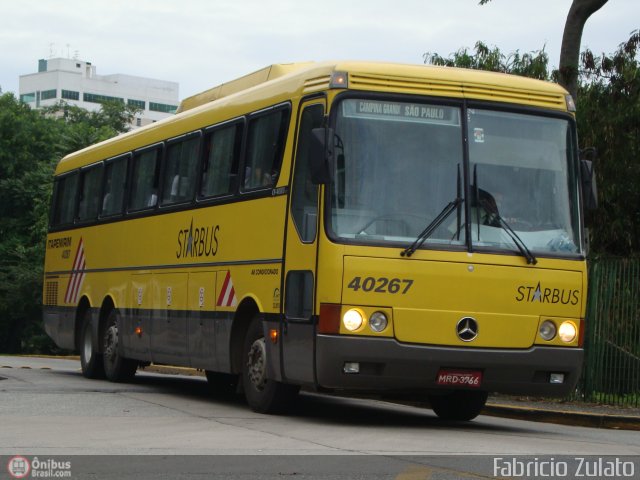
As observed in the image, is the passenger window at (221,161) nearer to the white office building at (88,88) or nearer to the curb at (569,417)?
the curb at (569,417)

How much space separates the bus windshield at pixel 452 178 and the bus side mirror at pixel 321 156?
18cm

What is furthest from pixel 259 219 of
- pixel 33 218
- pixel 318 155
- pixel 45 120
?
pixel 45 120

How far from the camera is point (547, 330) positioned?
13.5 m

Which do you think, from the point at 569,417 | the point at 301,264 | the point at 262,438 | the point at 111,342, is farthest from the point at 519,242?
the point at 111,342

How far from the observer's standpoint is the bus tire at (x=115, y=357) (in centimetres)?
1998

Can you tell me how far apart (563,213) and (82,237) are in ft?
34.8

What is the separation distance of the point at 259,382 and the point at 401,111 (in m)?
3.29

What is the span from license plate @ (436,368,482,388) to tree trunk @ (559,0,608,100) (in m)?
10.2

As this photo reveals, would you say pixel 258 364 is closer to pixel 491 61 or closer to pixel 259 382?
pixel 259 382

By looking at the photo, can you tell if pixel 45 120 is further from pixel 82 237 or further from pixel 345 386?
pixel 345 386

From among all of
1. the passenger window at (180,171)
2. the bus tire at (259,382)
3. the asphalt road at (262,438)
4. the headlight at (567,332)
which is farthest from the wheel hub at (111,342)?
the headlight at (567,332)

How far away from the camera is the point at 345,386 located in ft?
42.4

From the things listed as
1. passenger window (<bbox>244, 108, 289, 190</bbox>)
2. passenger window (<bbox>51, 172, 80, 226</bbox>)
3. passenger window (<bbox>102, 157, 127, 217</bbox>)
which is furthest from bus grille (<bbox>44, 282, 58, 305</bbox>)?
passenger window (<bbox>244, 108, 289, 190</bbox>)

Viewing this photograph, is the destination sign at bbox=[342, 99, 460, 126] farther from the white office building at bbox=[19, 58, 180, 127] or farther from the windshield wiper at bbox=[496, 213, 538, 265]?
the white office building at bbox=[19, 58, 180, 127]
